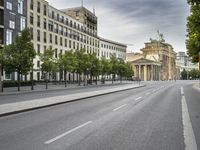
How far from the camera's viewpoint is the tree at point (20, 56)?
40.2 m

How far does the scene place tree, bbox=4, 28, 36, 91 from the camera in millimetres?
40250

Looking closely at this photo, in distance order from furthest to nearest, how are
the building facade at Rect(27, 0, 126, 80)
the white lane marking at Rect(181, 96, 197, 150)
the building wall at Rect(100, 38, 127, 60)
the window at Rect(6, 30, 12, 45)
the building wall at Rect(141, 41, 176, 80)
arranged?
1. the building wall at Rect(141, 41, 176, 80)
2. the building wall at Rect(100, 38, 127, 60)
3. the building facade at Rect(27, 0, 126, 80)
4. the window at Rect(6, 30, 12, 45)
5. the white lane marking at Rect(181, 96, 197, 150)

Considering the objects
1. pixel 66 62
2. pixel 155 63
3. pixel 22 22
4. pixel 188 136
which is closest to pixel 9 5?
pixel 22 22

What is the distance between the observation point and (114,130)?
10.2m

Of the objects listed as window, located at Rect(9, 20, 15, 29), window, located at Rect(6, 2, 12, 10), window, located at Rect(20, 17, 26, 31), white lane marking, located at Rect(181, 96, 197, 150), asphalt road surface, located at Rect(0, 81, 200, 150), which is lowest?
white lane marking, located at Rect(181, 96, 197, 150)

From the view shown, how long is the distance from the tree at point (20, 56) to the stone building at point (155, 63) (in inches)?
4096

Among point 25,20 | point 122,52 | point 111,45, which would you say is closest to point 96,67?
point 25,20

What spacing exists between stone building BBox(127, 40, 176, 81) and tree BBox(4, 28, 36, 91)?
10405 cm

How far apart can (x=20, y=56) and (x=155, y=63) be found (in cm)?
12102

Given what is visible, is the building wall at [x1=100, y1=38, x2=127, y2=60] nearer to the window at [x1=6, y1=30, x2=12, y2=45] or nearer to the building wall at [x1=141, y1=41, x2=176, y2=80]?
the building wall at [x1=141, y1=41, x2=176, y2=80]

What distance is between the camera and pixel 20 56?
132ft

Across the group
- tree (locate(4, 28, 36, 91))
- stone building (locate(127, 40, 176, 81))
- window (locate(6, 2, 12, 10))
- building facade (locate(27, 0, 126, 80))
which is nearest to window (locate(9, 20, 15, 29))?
window (locate(6, 2, 12, 10))

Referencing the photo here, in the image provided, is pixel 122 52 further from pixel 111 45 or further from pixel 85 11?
pixel 85 11

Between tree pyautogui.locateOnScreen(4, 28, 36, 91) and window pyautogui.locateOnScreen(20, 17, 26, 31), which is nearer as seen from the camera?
tree pyautogui.locateOnScreen(4, 28, 36, 91)
